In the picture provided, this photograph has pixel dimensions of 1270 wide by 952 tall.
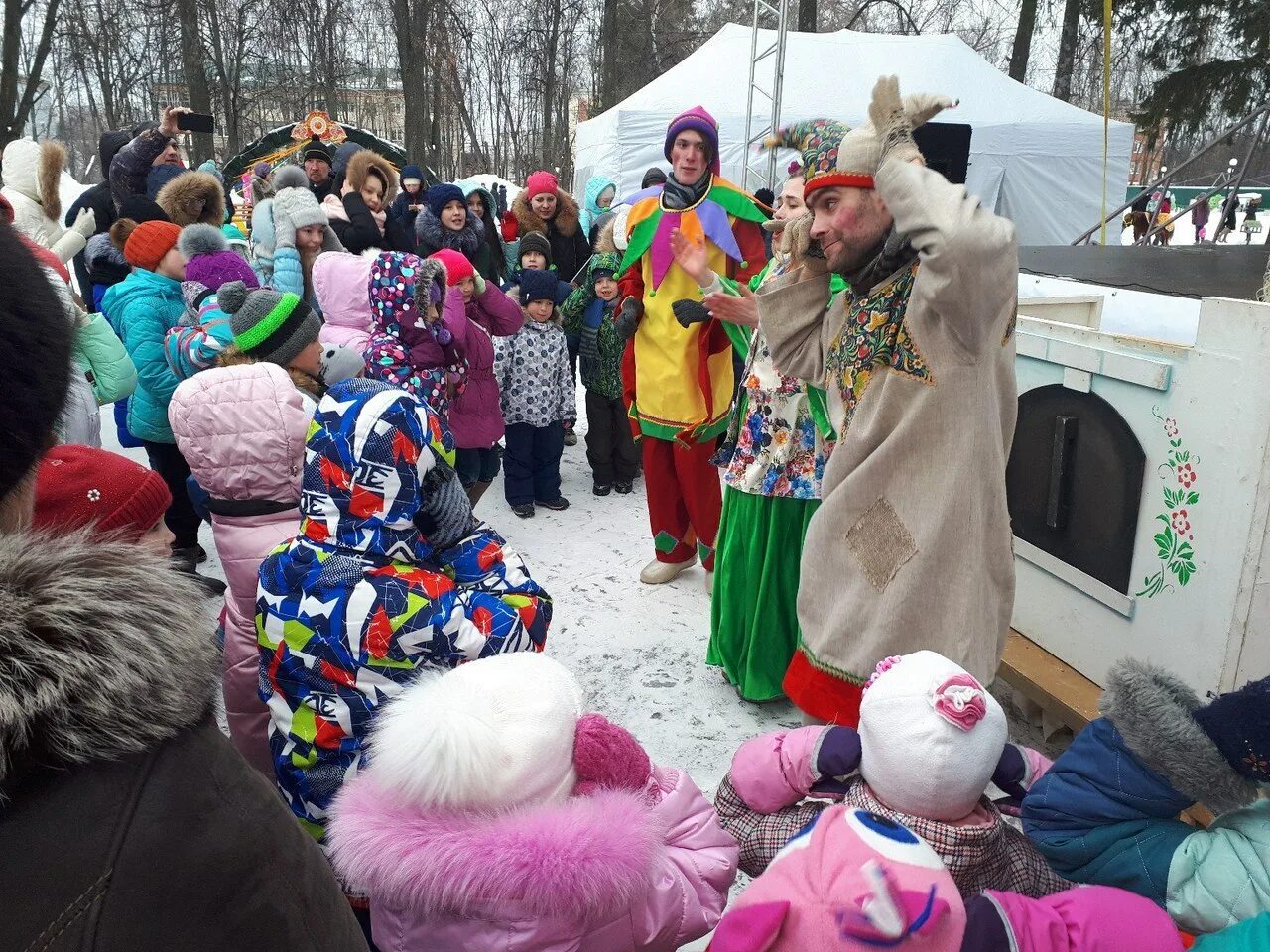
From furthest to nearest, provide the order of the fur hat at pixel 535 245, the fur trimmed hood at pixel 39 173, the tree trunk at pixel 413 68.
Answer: the tree trunk at pixel 413 68
the fur hat at pixel 535 245
the fur trimmed hood at pixel 39 173

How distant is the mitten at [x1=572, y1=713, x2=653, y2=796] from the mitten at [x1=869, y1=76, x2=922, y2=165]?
1.32m

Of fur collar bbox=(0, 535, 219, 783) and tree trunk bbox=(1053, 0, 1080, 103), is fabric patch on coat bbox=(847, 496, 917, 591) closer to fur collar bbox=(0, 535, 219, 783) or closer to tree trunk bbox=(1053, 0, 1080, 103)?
fur collar bbox=(0, 535, 219, 783)

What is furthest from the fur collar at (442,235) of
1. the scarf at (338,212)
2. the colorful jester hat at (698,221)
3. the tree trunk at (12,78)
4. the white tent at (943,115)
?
the tree trunk at (12,78)

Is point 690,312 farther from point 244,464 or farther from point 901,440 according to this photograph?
point 244,464

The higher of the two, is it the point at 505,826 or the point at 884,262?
the point at 884,262

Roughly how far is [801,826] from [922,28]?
91.2 ft

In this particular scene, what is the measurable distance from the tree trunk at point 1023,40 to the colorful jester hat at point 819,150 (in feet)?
56.0

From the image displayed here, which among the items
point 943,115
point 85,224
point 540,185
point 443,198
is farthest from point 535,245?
point 943,115

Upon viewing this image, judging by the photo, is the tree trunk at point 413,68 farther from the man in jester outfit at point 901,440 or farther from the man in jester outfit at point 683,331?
the man in jester outfit at point 901,440

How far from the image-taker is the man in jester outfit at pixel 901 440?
6.35 feet

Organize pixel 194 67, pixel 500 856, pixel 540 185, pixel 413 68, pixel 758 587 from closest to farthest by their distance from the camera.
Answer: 1. pixel 500 856
2. pixel 758 587
3. pixel 540 185
4. pixel 194 67
5. pixel 413 68

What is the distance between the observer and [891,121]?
6.34 ft

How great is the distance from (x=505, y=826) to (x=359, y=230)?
560 centimetres

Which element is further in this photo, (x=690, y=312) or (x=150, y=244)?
(x=150, y=244)
